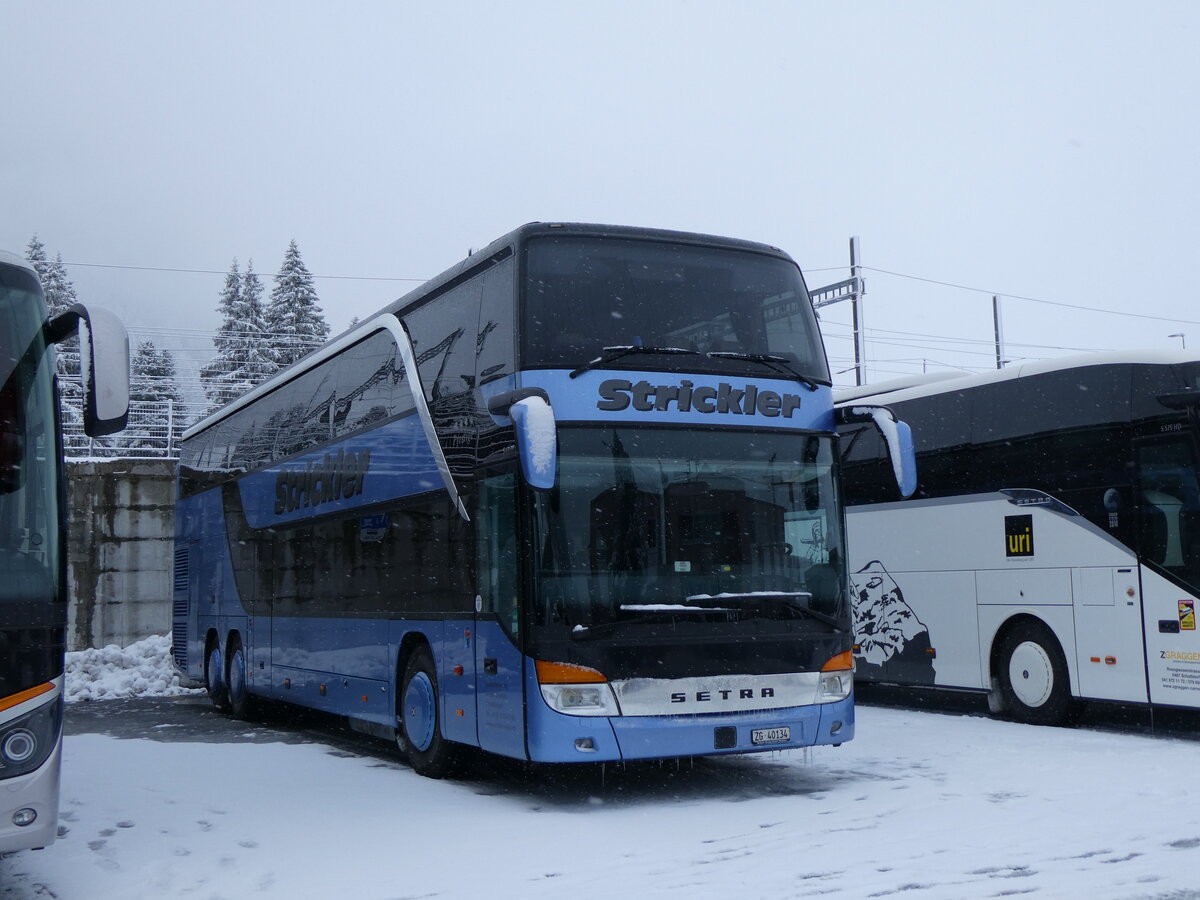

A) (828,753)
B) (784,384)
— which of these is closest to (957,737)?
(828,753)

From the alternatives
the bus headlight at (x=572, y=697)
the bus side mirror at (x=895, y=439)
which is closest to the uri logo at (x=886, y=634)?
the bus side mirror at (x=895, y=439)

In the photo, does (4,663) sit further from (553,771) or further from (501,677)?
(553,771)

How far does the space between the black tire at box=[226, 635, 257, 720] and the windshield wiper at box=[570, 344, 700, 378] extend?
8.79 m

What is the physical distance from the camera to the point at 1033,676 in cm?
1373

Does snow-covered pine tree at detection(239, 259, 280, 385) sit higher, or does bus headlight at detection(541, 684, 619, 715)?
snow-covered pine tree at detection(239, 259, 280, 385)

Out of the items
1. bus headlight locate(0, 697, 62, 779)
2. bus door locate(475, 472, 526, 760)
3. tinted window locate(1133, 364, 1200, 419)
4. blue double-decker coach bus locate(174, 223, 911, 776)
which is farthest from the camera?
tinted window locate(1133, 364, 1200, 419)

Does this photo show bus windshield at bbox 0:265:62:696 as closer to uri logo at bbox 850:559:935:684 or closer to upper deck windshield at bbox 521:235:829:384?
upper deck windshield at bbox 521:235:829:384

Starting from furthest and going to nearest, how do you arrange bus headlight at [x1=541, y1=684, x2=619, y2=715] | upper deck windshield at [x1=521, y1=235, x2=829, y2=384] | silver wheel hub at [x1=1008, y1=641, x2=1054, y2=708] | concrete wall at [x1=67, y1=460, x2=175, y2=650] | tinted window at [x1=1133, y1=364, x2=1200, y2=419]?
concrete wall at [x1=67, y1=460, x2=175, y2=650], silver wheel hub at [x1=1008, y1=641, x2=1054, y2=708], tinted window at [x1=1133, y1=364, x2=1200, y2=419], upper deck windshield at [x1=521, y1=235, x2=829, y2=384], bus headlight at [x1=541, y1=684, x2=619, y2=715]

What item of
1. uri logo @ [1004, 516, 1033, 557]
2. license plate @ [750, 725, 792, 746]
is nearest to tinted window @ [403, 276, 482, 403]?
license plate @ [750, 725, 792, 746]

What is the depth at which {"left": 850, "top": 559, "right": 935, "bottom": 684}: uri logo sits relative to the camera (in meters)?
15.3

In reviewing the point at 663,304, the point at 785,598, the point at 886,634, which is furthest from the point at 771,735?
the point at 886,634

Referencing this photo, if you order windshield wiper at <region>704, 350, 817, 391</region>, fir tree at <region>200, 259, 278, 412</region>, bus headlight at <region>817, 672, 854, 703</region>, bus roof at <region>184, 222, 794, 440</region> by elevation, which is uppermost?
fir tree at <region>200, 259, 278, 412</region>

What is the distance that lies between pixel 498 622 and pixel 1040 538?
6.35m

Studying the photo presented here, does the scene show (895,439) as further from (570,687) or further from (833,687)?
(570,687)
